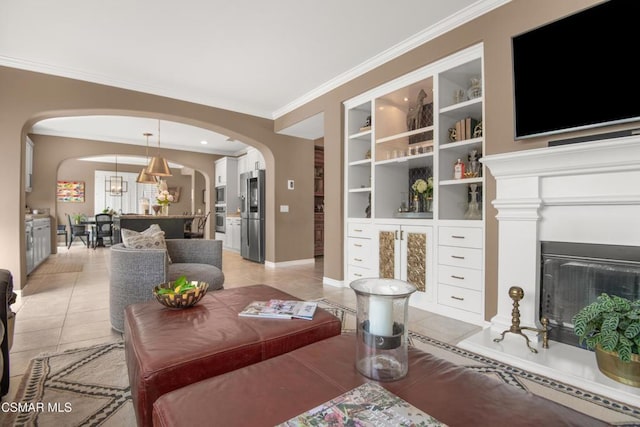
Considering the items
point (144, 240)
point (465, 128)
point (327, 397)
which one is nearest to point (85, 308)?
point (144, 240)

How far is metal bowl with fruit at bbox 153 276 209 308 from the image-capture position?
1.71 m

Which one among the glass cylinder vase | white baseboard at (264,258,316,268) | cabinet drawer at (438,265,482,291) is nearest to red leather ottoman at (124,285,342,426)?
the glass cylinder vase

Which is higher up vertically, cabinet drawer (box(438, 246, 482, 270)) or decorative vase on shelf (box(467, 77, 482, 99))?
decorative vase on shelf (box(467, 77, 482, 99))

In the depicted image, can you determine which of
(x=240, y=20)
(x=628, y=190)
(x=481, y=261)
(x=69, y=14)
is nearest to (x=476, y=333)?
(x=481, y=261)

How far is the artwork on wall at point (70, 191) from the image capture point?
9.63 metres

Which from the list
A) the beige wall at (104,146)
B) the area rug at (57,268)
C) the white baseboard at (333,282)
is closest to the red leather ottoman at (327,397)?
the white baseboard at (333,282)

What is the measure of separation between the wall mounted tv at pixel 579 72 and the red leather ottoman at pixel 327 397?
1979 mm

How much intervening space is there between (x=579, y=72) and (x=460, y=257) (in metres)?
1.62

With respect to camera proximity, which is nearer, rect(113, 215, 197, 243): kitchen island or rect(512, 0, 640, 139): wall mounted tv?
rect(512, 0, 640, 139): wall mounted tv

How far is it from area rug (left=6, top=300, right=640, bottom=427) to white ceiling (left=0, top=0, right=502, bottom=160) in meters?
2.78

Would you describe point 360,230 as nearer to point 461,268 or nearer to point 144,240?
point 461,268

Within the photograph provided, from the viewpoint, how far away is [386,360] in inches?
41.5

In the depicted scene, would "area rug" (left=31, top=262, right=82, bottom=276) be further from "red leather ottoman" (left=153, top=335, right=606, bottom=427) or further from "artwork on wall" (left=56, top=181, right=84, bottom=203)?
"red leather ottoman" (left=153, top=335, right=606, bottom=427)

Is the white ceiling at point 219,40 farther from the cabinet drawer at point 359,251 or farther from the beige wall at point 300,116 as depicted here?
the cabinet drawer at point 359,251
